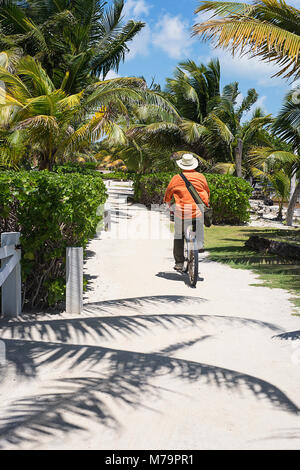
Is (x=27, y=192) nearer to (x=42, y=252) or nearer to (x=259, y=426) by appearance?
(x=42, y=252)

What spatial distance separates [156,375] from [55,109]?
1031cm

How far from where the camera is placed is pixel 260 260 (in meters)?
9.42

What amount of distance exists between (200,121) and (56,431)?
22.9 m

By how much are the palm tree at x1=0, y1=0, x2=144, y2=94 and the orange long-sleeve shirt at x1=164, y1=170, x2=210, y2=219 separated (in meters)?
11.6

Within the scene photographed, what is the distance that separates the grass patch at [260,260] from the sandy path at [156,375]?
867 mm

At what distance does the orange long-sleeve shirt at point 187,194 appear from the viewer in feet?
23.8

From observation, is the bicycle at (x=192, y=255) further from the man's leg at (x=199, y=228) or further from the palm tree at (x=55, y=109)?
the palm tree at (x=55, y=109)

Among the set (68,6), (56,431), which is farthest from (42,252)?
(68,6)

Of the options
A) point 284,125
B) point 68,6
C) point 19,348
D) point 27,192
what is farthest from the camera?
point 68,6

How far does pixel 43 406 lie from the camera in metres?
2.93

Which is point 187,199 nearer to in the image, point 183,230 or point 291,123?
point 183,230

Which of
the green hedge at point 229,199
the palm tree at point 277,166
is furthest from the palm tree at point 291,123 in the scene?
the green hedge at point 229,199

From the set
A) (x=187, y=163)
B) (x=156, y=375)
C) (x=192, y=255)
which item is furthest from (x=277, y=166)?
(x=156, y=375)

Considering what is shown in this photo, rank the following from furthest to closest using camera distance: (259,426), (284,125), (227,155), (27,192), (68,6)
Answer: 1. (227,155)
2. (68,6)
3. (284,125)
4. (27,192)
5. (259,426)
